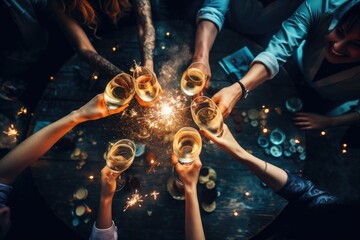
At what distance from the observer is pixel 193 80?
8.25 ft

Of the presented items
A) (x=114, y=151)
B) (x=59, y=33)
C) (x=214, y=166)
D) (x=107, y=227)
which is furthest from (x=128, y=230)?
(x=59, y=33)

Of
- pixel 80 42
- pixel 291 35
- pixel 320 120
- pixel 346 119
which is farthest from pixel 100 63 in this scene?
pixel 346 119

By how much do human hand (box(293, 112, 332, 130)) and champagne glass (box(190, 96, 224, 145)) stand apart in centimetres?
118

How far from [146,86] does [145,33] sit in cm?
88

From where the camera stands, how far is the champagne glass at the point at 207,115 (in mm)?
2269

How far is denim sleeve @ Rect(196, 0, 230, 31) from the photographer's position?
9.77 ft

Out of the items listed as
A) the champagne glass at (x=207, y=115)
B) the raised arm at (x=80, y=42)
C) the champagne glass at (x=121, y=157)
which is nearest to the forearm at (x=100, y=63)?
the raised arm at (x=80, y=42)

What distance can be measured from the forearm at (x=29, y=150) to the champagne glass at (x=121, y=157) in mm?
465

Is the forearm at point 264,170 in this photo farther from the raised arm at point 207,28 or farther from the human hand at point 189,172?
the raised arm at point 207,28

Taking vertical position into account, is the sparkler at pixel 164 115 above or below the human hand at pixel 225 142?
above

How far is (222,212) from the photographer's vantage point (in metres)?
2.57

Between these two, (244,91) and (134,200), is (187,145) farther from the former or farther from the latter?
(244,91)

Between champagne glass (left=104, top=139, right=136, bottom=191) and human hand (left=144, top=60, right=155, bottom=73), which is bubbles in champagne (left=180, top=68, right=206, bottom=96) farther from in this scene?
champagne glass (left=104, top=139, right=136, bottom=191)

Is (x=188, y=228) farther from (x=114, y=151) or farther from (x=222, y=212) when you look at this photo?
(x=114, y=151)
